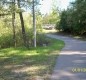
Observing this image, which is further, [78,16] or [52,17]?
[52,17]

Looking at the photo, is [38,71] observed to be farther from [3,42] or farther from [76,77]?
[3,42]

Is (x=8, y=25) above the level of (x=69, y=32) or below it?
above

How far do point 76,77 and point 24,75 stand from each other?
202cm

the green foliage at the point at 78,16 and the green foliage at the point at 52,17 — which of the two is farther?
the green foliage at the point at 52,17

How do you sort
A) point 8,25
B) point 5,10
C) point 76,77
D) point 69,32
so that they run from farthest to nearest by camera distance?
point 69,32, point 8,25, point 5,10, point 76,77

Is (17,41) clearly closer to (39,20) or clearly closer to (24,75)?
(39,20)

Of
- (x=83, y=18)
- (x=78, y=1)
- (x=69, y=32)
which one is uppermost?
(x=78, y=1)

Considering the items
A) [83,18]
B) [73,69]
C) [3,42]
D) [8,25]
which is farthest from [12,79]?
[83,18]

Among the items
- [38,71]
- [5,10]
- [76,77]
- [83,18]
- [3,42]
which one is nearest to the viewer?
[76,77]

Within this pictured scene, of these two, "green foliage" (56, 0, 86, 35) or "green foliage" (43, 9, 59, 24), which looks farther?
"green foliage" (43, 9, 59, 24)

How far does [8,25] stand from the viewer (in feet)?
72.7

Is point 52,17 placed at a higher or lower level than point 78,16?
lower

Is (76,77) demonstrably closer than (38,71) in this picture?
Yes

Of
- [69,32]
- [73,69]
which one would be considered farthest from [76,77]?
[69,32]
